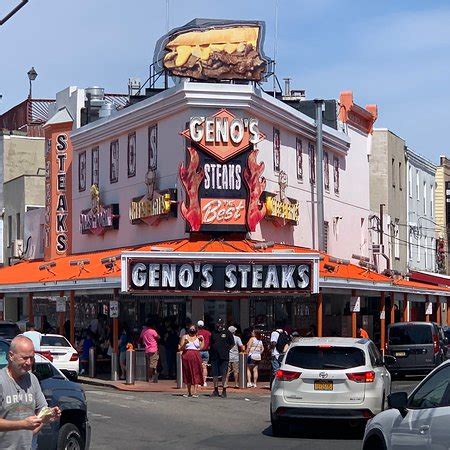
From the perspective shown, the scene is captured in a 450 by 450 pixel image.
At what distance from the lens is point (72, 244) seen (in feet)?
146

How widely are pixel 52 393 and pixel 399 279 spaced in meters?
32.0

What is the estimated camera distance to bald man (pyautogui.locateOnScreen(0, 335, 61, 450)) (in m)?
8.34

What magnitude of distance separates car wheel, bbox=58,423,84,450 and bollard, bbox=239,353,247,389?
1789 cm

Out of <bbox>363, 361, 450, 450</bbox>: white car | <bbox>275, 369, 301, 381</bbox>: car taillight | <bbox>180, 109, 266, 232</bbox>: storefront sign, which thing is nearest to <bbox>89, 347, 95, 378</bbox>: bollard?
<bbox>180, 109, 266, 232</bbox>: storefront sign

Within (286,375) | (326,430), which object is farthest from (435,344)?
(286,375)

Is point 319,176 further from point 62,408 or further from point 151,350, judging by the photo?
point 62,408

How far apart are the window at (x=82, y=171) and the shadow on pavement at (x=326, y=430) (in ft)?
81.2

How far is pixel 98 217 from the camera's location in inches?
1641

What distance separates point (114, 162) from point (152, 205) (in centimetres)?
457

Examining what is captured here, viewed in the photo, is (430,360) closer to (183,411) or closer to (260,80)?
(260,80)

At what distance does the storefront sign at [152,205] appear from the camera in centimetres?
3638

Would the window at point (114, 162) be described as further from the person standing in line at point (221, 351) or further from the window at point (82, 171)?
the person standing in line at point (221, 351)

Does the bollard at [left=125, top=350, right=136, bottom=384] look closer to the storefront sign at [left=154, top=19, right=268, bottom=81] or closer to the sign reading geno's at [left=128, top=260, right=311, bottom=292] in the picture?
the sign reading geno's at [left=128, top=260, right=311, bottom=292]

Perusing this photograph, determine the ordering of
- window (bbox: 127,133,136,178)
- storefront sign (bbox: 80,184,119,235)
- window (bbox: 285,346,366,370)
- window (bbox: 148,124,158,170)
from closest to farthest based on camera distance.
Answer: window (bbox: 285,346,366,370) → window (bbox: 148,124,158,170) → window (bbox: 127,133,136,178) → storefront sign (bbox: 80,184,119,235)
